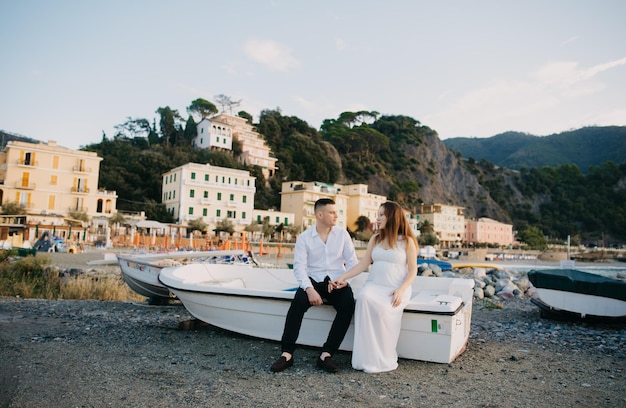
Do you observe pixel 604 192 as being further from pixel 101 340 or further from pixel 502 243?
pixel 101 340

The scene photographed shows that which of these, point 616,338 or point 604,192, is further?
point 604,192

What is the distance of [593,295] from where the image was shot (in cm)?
609

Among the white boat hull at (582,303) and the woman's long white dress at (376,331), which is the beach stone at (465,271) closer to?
the white boat hull at (582,303)

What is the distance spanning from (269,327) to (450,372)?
6.08 feet

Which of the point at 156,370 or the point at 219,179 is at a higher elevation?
the point at 219,179

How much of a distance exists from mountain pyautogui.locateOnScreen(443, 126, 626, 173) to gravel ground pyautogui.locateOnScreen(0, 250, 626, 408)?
146759 mm

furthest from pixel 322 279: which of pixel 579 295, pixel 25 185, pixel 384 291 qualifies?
pixel 25 185

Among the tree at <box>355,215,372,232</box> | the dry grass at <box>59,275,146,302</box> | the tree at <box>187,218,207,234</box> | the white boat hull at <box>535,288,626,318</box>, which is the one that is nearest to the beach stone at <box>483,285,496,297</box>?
the white boat hull at <box>535,288,626,318</box>

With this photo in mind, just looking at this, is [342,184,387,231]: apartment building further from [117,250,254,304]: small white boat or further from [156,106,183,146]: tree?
[117,250,254,304]: small white boat

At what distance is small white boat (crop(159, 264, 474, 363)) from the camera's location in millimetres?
3795

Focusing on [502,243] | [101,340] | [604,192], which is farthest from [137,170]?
[604,192]

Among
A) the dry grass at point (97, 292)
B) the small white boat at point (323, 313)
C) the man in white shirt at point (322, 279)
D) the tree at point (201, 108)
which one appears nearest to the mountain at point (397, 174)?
the tree at point (201, 108)

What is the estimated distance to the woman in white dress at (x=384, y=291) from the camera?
142 inches

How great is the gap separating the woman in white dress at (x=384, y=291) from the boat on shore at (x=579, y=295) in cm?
367
